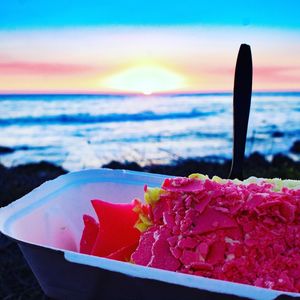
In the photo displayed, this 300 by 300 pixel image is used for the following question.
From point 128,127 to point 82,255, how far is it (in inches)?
330

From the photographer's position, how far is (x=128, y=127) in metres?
9.25

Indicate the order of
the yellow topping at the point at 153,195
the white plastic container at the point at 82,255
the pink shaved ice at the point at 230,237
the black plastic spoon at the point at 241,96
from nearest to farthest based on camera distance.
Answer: the white plastic container at the point at 82,255 < the pink shaved ice at the point at 230,237 < the yellow topping at the point at 153,195 < the black plastic spoon at the point at 241,96

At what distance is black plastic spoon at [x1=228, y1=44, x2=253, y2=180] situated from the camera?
4.11 feet

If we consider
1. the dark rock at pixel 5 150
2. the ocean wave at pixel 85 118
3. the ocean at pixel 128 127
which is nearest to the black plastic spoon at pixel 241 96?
the ocean at pixel 128 127

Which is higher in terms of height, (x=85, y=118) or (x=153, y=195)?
(x=153, y=195)

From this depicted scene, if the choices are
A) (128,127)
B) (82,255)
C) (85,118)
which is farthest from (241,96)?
(85,118)

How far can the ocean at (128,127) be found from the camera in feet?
23.2

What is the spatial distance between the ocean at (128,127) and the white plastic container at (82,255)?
396cm

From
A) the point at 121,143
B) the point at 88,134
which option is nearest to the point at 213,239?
the point at 121,143

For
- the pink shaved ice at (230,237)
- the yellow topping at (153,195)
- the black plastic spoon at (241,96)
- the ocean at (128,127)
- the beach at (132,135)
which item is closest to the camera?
the pink shaved ice at (230,237)

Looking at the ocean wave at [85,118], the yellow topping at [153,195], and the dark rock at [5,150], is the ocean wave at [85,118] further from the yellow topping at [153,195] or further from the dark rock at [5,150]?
the yellow topping at [153,195]

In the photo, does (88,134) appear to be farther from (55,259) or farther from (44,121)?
(55,259)

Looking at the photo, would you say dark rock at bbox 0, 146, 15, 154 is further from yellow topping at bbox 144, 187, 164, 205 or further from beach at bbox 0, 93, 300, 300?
yellow topping at bbox 144, 187, 164, 205

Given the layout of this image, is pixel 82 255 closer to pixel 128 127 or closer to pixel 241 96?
pixel 241 96
